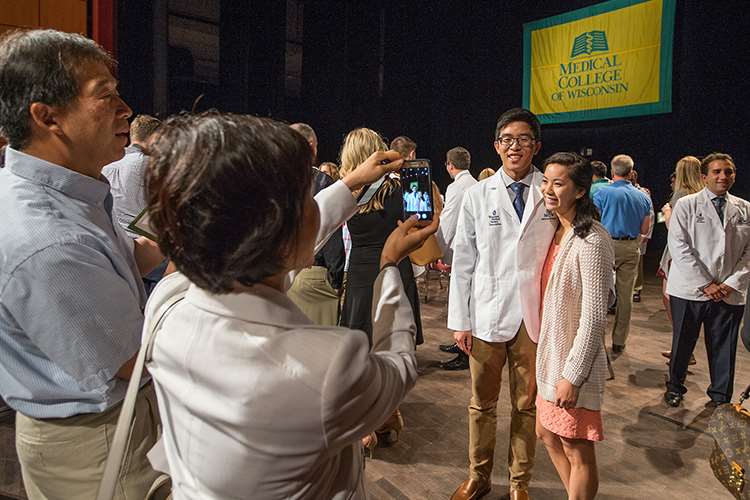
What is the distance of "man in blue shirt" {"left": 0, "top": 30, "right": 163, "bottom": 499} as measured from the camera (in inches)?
37.6

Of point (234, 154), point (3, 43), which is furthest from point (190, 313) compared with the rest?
point (3, 43)

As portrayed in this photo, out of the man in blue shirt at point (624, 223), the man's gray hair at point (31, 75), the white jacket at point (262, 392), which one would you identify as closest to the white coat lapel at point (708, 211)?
the man in blue shirt at point (624, 223)

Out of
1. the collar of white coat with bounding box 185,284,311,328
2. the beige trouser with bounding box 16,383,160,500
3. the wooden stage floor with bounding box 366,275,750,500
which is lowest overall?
the wooden stage floor with bounding box 366,275,750,500

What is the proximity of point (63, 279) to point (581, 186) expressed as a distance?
5.66 ft

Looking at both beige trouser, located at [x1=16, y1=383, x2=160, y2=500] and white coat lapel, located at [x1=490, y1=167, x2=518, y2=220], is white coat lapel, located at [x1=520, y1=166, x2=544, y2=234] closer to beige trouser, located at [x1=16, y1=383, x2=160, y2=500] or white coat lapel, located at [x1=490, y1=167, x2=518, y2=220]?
white coat lapel, located at [x1=490, y1=167, x2=518, y2=220]

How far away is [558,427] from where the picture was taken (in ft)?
6.16

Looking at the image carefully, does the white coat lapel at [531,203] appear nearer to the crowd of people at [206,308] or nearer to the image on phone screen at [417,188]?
the crowd of people at [206,308]

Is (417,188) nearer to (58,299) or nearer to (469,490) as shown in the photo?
(58,299)

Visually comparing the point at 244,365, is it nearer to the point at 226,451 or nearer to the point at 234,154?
the point at 226,451

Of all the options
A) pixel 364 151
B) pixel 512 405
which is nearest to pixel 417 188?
pixel 364 151

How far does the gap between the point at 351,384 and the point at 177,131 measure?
424 millimetres

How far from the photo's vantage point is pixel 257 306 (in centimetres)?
70

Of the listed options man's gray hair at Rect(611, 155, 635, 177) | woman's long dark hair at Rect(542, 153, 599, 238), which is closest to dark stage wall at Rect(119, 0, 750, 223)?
man's gray hair at Rect(611, 155, 635, 177)

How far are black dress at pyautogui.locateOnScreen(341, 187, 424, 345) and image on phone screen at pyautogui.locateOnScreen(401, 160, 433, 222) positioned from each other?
1.20 meters
